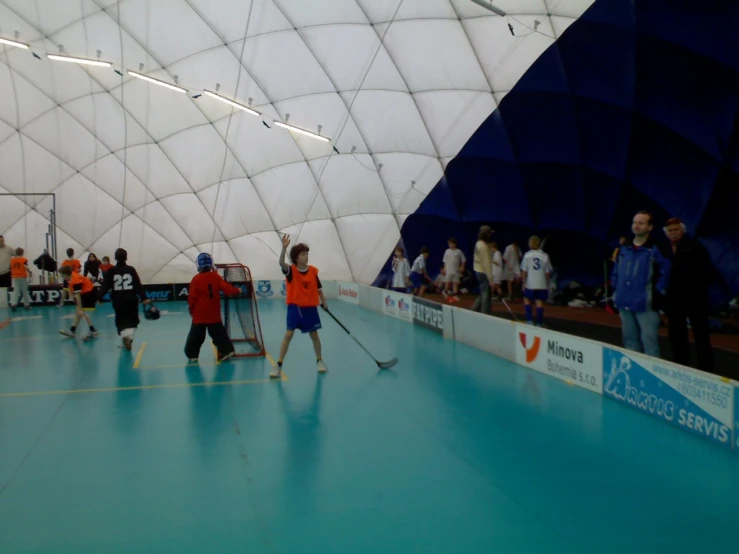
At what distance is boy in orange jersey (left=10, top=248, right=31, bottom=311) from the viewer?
20844 millimetres

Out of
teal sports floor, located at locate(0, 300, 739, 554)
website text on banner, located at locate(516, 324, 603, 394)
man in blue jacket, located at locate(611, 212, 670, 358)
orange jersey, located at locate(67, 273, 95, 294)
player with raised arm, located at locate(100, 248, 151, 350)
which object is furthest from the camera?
orange jersey, located at locate(67, 273, 95, 294)

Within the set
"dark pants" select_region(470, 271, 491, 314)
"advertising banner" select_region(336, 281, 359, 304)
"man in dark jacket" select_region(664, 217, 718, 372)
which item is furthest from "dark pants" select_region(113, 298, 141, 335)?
"advertising banner" select_region(336, 281, 359, 304)

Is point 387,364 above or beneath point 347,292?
beneath

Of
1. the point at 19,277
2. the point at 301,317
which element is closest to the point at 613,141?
the point at 301,317

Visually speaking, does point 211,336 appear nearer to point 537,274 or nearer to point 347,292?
point 537,274

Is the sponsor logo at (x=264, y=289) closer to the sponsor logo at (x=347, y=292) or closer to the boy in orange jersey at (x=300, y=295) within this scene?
the sponsor logo at (x=347, y=292)

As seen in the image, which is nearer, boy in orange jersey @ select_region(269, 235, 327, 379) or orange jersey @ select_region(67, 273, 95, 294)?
boy in orange jersey @ select_region(269, 235, 327, 379)

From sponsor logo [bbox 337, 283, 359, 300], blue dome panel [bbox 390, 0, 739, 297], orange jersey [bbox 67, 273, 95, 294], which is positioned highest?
blue dome panel [bbox 390, 0, 739, 297]

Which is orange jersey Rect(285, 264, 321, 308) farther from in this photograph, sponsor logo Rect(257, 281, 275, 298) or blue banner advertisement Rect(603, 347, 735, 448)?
sponsor logo Rect(257, 281, 275, 298)

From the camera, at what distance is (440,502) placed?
16.7ft

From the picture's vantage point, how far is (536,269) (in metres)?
12.4

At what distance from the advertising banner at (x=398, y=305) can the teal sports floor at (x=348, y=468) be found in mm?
6644

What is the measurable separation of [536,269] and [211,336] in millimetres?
6025

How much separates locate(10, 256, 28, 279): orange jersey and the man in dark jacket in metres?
19.3
